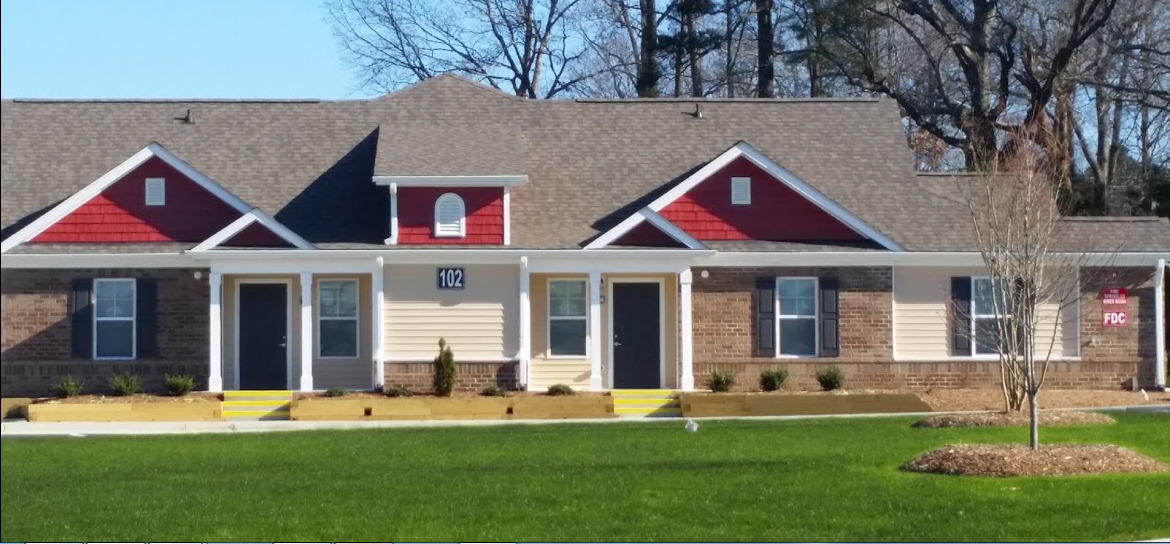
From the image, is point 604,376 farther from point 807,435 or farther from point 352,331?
point 807,435

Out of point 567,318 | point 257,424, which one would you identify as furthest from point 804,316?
point 257,424

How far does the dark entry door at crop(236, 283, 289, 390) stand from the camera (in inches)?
1083

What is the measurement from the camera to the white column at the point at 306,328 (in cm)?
2653

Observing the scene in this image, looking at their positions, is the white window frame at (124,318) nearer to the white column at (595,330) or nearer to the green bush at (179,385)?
the green bush at (179,385)

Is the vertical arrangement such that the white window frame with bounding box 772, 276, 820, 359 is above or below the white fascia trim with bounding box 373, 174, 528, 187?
below

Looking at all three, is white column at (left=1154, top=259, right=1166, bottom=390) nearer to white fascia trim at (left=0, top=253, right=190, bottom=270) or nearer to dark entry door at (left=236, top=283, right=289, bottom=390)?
dark entry door at (left=236, top=283, right=289, bottom=390)

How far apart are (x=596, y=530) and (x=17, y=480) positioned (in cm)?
661

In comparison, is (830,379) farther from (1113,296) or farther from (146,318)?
(146,318)

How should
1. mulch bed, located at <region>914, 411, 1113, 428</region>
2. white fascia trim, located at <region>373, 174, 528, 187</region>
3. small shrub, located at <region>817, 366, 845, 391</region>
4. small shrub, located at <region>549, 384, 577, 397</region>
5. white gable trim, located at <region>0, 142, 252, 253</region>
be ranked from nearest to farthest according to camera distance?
mulch bed, located at <region>914, 411, 1113, 428</region>, small shrub, located at <region>549, 384, 577, 397</region>, small shrub, located at <region>817, 366, 845, 391</region>, white fascia trim, located at <region>373, 174, 528, 187</region>, white gable trim, located at <region>0, 142, 252, 253</region>

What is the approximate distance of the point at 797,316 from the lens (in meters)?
27.6

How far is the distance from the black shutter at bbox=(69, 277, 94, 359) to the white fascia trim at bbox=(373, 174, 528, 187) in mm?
5345

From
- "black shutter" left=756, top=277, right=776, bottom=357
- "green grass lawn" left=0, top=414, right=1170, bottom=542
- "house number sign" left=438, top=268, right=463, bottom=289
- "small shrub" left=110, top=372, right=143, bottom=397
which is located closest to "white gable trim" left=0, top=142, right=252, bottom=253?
"small shrub" left=110, top=372, right=143, bottom=397

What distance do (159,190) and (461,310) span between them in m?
5.81

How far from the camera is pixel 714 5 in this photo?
142ft
